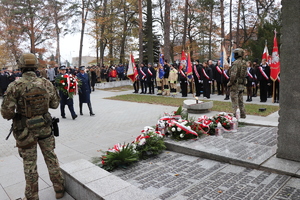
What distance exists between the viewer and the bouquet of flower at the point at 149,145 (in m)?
5.25

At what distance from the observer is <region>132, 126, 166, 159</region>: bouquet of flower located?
525cm

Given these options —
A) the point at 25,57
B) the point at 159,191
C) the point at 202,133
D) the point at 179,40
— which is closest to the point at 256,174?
the point at 159,191

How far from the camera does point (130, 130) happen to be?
325 inches

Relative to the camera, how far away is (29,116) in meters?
3.69

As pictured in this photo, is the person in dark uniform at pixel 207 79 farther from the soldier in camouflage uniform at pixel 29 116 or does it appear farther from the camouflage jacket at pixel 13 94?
the camouflage jacket at pixel 13 94

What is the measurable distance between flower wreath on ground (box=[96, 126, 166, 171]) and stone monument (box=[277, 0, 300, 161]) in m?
2.39

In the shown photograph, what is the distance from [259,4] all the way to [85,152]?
30.4m

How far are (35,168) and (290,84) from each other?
443cm

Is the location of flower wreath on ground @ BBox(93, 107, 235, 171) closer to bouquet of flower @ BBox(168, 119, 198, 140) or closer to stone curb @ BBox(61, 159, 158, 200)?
bouquet of flower @ BBox(168, 119, 198, 140)

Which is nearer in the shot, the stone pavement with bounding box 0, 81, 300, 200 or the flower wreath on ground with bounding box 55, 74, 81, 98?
the stone pavement with bounding box 0, 81, 300, 200

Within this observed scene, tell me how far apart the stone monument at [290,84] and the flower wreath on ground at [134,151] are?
2391 millimetres

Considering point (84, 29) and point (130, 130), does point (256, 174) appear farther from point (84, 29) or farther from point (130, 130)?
point (84, 29)

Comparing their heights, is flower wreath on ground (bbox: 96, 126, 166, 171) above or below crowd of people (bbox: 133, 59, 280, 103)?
below

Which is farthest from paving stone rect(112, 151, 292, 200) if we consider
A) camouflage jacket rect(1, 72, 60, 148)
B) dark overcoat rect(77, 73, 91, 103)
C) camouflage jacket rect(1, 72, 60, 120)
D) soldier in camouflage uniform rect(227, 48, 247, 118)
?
dark overcoat rect(77, 73, 91, 103)
